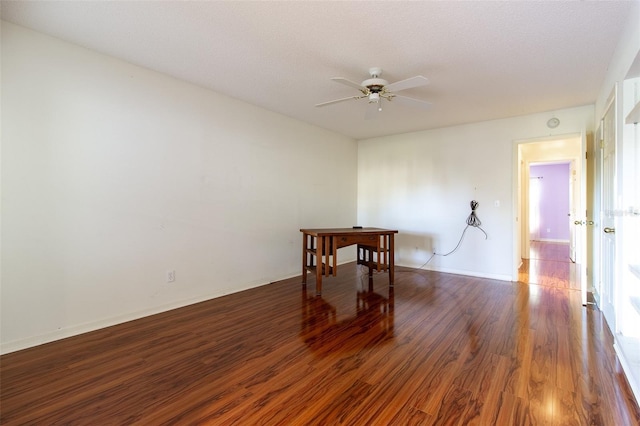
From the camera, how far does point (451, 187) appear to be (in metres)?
5.00

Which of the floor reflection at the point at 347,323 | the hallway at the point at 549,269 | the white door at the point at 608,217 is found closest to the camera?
the floor reflection at the point at 347,323

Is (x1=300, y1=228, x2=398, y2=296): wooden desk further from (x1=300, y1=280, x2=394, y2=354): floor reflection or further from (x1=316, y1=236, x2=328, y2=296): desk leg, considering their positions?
(x1=300, y1=280, x2=394, y2=354): floor reflection

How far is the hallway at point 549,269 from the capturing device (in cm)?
434

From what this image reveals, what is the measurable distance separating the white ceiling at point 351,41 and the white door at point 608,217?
0.62 m

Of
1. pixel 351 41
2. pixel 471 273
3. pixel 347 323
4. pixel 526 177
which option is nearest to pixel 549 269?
pixel 471 273

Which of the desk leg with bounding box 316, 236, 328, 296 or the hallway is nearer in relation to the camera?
the desk leg with bounding box 316, 236, 328, 296

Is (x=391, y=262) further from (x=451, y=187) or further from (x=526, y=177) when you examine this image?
(x=526, y=177)

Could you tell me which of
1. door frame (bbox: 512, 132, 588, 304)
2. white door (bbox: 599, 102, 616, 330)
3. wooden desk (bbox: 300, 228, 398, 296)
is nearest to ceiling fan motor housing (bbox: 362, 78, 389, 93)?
wooden desk (bbox: 300, 228, 398, 296)

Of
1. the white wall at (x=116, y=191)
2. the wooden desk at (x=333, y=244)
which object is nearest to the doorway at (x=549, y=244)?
the wooden desk at (x=333, y=244)

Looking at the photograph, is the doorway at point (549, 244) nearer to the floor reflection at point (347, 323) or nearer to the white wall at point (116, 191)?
the floor reflection at point (347, 323)

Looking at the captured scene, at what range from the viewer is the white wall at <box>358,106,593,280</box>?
4.47 m

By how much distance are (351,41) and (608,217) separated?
277cm

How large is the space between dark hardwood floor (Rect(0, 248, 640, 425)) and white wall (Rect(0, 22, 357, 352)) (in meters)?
0.34

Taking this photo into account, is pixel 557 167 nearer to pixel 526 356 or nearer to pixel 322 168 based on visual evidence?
pixel 322 168
